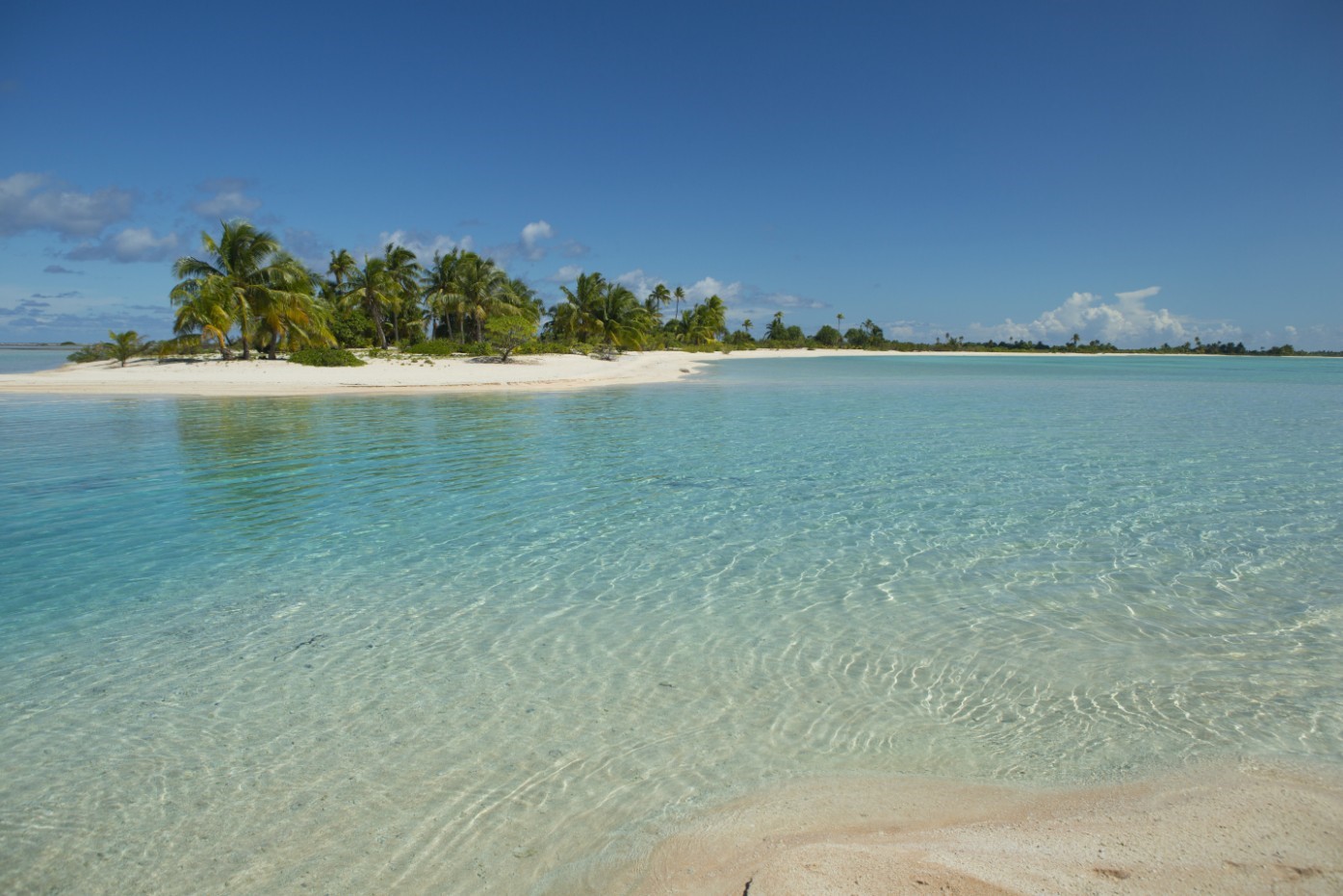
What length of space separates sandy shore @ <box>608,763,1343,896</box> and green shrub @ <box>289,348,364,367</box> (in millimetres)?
39063

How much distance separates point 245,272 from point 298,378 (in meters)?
10.3

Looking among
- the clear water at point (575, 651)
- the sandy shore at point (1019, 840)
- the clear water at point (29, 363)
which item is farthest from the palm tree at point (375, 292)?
the sandy shore at point (1019, 840)

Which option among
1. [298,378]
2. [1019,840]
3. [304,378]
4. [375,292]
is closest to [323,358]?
[298,378]

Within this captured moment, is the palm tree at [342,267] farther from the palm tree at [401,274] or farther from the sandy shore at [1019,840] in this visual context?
the sandy shore at [1019,840]

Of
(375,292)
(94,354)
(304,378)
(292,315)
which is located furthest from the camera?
(375,292)

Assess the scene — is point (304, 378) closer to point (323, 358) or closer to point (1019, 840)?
point (323, 358)

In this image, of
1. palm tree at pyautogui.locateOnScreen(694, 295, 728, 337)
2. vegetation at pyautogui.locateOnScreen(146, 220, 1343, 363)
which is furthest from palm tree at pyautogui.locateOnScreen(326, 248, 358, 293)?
palm tree at pyautogui.locateOnScreen(694, 295, 728, 337)

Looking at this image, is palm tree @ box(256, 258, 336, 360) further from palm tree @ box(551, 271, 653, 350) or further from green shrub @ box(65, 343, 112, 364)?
palm tree @ box(551, 271, 653, 350)

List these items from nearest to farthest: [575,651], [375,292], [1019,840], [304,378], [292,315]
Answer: [1019,840] → [575,651] → [304,378] → [292,315] → [375,292]

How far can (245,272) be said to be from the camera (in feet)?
128

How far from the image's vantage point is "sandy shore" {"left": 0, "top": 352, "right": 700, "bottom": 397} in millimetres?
31156

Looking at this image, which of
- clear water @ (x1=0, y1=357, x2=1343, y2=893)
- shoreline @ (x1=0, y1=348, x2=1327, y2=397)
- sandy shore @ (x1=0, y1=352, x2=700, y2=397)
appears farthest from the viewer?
sandy shore @ (x1=0, y1=352, x2=700, y2=397)

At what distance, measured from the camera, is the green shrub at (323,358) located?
37562 mm

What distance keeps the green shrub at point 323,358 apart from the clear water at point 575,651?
90.6 ft
